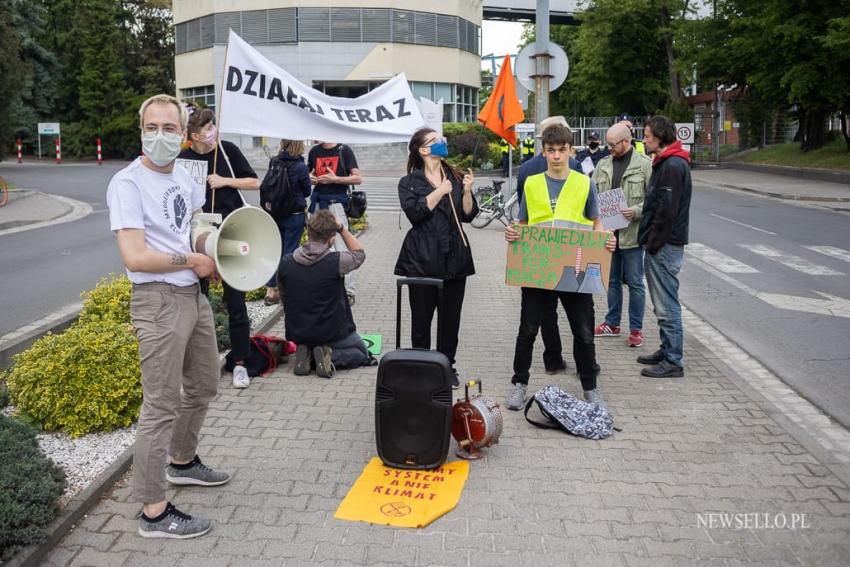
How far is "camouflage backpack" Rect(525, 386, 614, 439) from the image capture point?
5207 millimetres

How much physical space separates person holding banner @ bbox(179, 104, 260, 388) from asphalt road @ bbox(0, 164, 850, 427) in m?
3.68

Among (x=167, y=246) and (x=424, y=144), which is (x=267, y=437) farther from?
(x=424, y=144)

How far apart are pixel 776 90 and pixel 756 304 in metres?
27.7

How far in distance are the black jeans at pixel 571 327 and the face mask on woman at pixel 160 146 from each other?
285 centimetres

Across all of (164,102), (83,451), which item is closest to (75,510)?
(83,451)

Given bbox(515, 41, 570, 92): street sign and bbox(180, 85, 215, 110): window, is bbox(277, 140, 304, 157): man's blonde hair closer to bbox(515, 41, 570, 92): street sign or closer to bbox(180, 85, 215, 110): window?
bbox(515, 41, 570, 92): street sign

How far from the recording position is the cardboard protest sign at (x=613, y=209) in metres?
7.09

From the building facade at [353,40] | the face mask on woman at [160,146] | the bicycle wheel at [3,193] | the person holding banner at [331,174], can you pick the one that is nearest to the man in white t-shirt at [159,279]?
the face mask on woman at [160,146]

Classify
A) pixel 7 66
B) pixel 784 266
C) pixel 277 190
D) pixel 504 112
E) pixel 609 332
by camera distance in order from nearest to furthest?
pixel 277 190, pixel 609 332, pixel 504 112, pixel 784 266, pixel 7 66

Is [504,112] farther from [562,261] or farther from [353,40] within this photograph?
[353,40]

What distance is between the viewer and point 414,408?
4535 mm

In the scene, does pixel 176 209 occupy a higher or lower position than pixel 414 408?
higher

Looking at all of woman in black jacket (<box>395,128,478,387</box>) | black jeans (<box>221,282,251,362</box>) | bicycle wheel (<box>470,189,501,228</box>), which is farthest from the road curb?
bicycle wheel (<box>470,189,501,228</box>)

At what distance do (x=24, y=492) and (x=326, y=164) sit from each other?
5512mm
